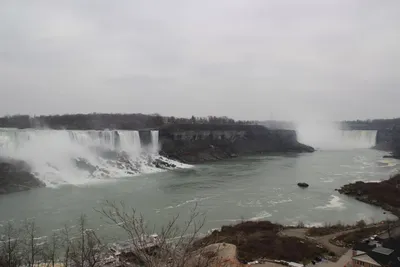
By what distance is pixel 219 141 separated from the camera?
4538cm

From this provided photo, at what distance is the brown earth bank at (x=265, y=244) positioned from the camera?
9.32 meters

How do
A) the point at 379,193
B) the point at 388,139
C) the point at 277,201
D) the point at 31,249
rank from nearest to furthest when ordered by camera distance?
the point at 31,249 < the point at 277,201 < the point at 379,193 < the point at 388,139

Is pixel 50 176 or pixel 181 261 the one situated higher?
pixel 181 261

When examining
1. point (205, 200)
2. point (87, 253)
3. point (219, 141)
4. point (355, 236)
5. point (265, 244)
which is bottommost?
point (205, 200)

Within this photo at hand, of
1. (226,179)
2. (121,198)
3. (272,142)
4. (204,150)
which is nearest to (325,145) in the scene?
(272,142)

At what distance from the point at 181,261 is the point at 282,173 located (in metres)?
24.6

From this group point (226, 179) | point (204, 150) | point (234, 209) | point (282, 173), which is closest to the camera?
point (234, 209)

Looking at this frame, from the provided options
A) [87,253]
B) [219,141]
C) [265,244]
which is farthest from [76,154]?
[87,253]

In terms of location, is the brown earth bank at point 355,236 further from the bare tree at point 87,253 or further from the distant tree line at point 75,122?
the distant tree line at point 75,122

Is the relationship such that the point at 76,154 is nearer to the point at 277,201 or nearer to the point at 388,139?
the point at 277,201

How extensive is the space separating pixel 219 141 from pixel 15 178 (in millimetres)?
29119

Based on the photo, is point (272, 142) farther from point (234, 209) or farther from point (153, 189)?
point (234, 209)

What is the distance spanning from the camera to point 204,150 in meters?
39.6

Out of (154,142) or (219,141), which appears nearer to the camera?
(154,142)
